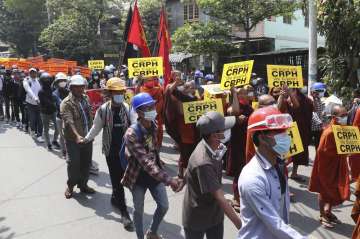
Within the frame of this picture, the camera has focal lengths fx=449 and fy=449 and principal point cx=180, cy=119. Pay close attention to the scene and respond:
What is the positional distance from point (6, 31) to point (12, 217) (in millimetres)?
42692

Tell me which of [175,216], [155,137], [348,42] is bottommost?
[175,216]

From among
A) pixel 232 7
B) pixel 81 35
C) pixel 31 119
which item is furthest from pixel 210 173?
pixel 81 35

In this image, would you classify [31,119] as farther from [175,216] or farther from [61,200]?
[175,216]

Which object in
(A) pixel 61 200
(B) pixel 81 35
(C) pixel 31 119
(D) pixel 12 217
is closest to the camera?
(D) pixel 12 217

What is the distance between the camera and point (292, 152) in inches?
204

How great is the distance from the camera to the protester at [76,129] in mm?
6602

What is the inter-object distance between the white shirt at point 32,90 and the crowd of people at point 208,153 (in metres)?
0.99

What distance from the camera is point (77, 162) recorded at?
22.1 ft

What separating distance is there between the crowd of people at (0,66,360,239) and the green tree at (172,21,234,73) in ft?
34.7

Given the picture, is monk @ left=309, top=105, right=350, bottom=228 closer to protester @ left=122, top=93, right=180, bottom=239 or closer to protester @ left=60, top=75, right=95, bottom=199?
protester @ left=122, top=93, right=180, bottom=239

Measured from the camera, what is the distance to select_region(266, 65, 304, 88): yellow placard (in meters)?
6.67

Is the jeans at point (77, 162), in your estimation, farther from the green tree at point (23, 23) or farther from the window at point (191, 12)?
the green tree at point (23, 23)

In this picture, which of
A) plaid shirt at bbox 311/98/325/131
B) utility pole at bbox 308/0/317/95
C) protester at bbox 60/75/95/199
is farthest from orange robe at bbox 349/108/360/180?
utility pole at bbox 308/0/317/95

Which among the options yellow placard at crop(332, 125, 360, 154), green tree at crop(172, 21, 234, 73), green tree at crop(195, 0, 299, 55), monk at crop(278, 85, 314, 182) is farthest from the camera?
green tree at crop(172, 21, 234, 73)
